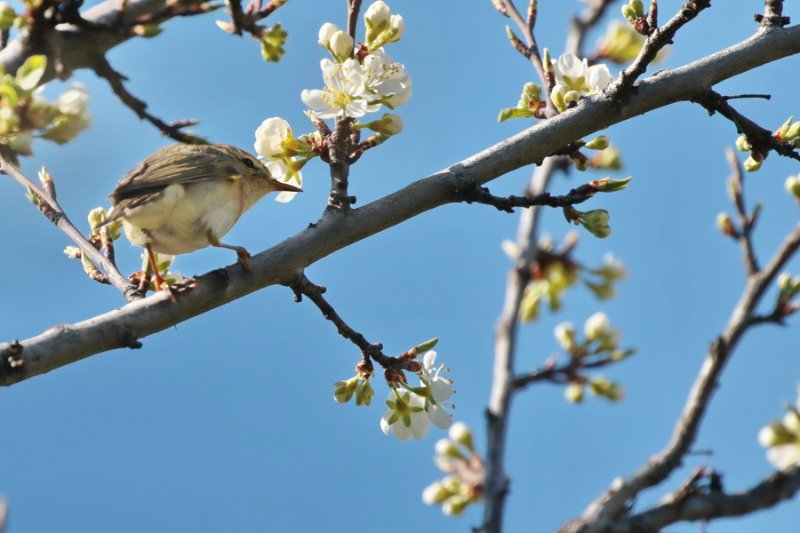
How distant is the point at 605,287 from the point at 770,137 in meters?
3.58

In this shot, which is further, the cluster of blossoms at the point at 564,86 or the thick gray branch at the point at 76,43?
the cluster of blossoms at the point at 564,86

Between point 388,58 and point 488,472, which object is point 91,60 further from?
point 488,472

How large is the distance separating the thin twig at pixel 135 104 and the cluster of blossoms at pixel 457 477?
3.37 m

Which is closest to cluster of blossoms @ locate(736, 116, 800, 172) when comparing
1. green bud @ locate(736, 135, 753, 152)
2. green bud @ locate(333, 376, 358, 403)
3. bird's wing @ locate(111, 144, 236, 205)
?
green bud @ locate(736, 135, 753, 152)

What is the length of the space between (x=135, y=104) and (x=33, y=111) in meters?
0.28

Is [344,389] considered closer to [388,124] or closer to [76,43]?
[388,124]

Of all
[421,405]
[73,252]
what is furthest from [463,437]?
[73,252]

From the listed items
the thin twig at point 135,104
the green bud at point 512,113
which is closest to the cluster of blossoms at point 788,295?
the green bud at point 512,113

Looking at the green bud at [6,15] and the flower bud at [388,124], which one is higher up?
the flower bud at [388,124]

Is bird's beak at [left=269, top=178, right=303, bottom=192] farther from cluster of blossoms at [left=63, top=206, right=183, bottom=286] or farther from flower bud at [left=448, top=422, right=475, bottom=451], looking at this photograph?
flower bud at [left=448, top=422, right=475, bottom=451]

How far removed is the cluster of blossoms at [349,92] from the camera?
12.1 ft

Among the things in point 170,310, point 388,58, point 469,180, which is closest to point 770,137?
point 469,180

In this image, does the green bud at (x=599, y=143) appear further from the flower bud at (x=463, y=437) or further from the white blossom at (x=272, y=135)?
the flower bud at (x=463, y=437)

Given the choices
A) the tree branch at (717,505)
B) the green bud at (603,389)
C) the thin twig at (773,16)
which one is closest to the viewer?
the tree branch at (717,505)
